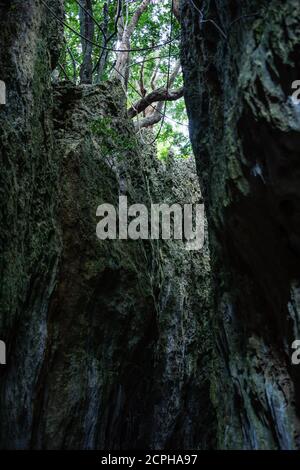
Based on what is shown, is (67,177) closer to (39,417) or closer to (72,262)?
(72,262)

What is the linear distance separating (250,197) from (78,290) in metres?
2.76

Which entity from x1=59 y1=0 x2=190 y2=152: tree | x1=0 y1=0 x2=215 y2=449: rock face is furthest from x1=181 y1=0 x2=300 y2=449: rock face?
x1=59 y1=0 x2=190 y2=152: tree

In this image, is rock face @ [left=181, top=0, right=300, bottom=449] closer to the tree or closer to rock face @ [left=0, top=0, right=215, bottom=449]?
rock face @ [left=0, top=0, right=215, bottom=449]

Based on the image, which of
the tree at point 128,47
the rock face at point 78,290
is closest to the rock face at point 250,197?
the rock face at point 78,290

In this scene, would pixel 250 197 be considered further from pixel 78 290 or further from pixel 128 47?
pixel 128 47

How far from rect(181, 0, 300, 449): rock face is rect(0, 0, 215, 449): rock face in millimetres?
1462

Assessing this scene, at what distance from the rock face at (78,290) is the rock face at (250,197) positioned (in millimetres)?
1462

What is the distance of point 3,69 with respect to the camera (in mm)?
5398

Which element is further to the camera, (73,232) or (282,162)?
(73,232)

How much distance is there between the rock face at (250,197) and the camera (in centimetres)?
390

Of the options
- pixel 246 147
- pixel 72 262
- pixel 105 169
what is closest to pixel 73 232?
pixel 72 262

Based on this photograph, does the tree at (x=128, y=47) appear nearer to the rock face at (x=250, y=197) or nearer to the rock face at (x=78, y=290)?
the rock face at (x=78, y=290)
